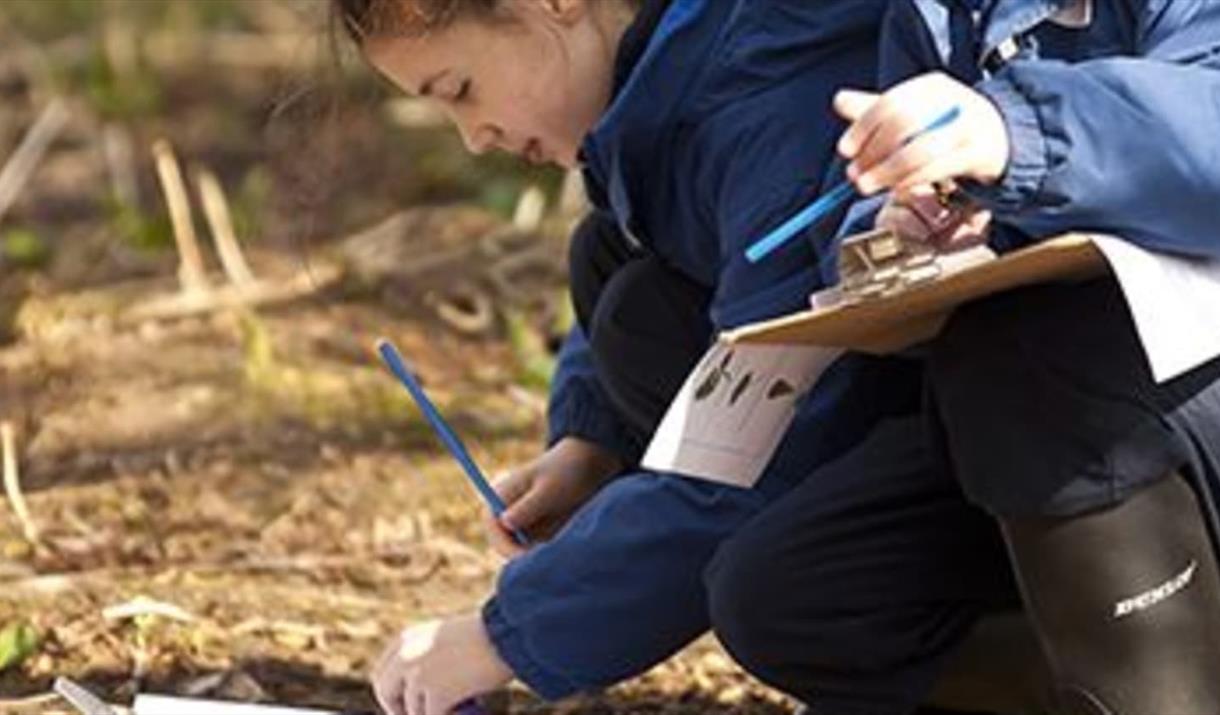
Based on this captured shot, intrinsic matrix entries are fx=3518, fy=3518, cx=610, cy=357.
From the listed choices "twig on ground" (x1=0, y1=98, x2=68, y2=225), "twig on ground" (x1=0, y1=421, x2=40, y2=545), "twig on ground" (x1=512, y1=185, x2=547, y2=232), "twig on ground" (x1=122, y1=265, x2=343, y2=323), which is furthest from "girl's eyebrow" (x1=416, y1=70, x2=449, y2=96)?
"twig on ground" (x1=0, y1=98, x2=68, y2=225)

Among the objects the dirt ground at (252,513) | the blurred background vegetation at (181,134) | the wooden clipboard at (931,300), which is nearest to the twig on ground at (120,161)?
the blurred background vegetation at (181,134)

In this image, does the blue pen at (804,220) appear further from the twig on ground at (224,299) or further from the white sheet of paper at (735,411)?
the twig on ground at (224,299)

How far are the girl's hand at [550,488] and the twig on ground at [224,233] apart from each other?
1392 millimetres

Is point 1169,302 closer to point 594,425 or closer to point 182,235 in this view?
point 594,425

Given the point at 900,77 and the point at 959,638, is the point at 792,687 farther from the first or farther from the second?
the point at 900,77

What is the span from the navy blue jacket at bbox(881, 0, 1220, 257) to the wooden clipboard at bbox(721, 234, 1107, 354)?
20mm

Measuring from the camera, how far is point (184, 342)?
12.0 ft

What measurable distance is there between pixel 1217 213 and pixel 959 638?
406 mm

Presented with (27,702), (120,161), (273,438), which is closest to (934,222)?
(27,702)

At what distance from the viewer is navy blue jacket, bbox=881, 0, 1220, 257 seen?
6.15ft

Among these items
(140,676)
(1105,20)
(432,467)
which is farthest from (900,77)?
(432,467)

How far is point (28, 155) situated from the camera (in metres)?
4.65

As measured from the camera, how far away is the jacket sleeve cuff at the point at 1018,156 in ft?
6.10

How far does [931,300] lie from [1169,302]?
13 cm
